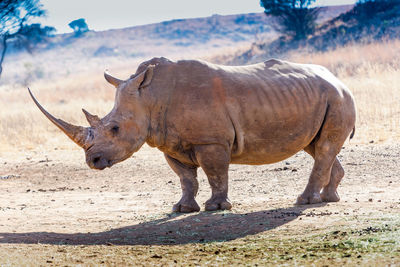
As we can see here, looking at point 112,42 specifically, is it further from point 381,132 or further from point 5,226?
point 5,226

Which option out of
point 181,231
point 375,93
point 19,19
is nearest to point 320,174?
point 181,231

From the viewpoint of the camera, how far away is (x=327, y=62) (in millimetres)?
25344

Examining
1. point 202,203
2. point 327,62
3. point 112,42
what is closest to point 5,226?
point 202,203

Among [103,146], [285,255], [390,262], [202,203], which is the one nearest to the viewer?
[390,262]

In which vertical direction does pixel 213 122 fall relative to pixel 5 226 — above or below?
above

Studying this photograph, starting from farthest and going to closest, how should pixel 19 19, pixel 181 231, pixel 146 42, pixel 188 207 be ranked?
pixel 146 42 < pixel 19 19 < pixel 188 207 < pixel 181 231

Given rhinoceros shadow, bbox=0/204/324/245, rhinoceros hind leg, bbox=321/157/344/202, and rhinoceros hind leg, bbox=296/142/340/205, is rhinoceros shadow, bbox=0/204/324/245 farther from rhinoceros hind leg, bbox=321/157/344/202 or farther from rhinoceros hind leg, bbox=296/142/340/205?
rhinoceros hind leg, bbox=321/157/344/202

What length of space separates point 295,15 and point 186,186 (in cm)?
3306

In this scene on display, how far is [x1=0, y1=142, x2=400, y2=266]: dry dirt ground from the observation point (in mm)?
5605

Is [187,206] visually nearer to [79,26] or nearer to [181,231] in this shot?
[181,231]

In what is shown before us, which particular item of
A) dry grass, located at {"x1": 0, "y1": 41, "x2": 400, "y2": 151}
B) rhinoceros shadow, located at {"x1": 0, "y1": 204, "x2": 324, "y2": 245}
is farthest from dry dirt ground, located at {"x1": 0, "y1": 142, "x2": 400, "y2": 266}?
dry grass, located at {"x1": 0, "y1": 41, "x2": 400, "y2": 151}

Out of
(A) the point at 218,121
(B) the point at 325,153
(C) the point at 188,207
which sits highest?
(A) the point at 218,121

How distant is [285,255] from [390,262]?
2.72ft

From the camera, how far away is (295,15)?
130 feet
